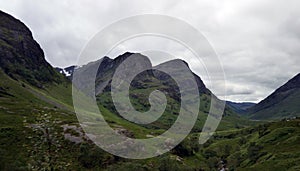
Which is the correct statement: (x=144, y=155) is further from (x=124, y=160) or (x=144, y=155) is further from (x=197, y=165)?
(x=197, y=165)

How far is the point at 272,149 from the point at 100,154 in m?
112

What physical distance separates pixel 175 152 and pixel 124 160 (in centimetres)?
4815

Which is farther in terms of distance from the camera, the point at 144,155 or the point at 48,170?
the point at 144,155

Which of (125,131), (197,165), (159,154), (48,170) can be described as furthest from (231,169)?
(48,170)

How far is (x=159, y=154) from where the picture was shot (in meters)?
153

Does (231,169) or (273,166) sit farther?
(231,169)

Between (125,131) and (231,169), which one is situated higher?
(125,131)

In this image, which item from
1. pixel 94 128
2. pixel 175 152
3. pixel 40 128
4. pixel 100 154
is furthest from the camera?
pixel 175 152

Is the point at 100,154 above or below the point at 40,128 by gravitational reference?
below

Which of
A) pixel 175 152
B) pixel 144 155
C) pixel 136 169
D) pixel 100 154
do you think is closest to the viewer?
pixel 136 169

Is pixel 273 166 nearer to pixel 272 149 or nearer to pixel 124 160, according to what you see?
pixel 272 149

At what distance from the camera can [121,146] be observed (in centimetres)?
14938

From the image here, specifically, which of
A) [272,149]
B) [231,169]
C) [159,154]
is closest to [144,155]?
[159,154]

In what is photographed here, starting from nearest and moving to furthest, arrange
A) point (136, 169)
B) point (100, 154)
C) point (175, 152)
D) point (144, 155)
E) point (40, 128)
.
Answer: point (40, 128)
point (136, 169)
point (100, 154)
point (144, 155)
point (175, 152)
